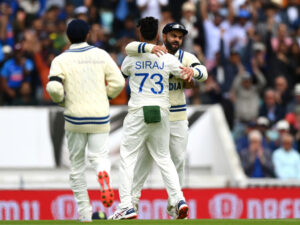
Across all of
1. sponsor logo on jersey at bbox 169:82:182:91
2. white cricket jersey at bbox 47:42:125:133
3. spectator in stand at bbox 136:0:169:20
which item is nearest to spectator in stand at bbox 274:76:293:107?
spectator in stand at bbox 136:0:169:20

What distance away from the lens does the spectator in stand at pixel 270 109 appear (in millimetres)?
20531

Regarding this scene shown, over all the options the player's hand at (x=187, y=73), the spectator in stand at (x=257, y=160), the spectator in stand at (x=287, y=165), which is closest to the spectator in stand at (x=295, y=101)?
the spectator in stand at (x=257, y=160)

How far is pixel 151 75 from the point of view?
12641 mm

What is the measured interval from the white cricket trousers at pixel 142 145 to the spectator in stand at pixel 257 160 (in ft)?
21.1

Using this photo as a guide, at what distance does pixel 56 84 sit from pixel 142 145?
4.38 feet

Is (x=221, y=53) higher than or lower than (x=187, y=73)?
higher

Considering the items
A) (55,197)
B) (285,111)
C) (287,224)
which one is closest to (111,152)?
(55,197)

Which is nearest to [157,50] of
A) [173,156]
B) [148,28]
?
[148,28]

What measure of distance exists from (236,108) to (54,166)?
3820 mm

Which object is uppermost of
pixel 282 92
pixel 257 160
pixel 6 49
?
pixel 6 49

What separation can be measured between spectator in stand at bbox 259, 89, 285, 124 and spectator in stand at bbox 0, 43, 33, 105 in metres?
4.61

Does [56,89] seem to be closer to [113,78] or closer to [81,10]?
[113,78]

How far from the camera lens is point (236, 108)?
2041 cm

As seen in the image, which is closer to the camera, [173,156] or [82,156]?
[82,156]
